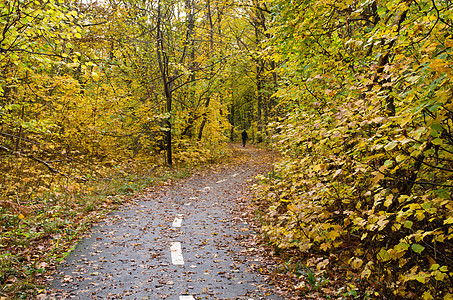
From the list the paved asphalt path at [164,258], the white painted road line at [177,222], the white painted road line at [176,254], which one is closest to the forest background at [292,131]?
the paved asphalt path at [164,258]

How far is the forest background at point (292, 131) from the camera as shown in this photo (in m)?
3.32

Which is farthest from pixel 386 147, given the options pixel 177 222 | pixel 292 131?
pixel 177 222

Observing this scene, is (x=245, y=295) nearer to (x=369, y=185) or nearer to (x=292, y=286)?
(x=292, y=286)

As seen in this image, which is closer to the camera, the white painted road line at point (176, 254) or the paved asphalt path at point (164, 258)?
the paved asphalt path at point (164, 258)

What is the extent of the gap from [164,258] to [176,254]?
0.30 metres

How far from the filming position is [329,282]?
15.6ft

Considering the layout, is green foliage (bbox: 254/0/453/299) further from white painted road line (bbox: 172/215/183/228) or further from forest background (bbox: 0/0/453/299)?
white painted road line (bbox: 172/215/183/228)

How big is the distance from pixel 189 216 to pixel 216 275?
379cm

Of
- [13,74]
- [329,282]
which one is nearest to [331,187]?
[329,282]

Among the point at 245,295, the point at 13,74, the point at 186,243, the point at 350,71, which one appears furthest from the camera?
the point at 13,74

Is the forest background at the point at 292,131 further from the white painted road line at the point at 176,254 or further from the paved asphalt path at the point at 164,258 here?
the white painted road line at the point at 176,254

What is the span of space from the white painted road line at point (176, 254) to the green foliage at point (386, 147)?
219 centimetres

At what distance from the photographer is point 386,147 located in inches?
111

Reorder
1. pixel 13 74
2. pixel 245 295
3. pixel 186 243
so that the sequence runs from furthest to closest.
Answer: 1. pixel 13 74
2. pixel 186 243
3. pixel 245 295
